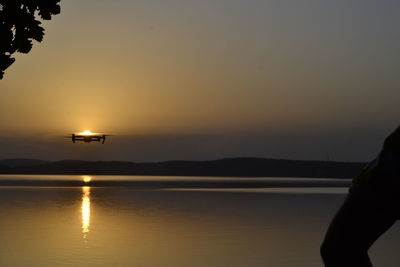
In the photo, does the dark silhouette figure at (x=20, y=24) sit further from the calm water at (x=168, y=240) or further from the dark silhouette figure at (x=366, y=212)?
the calm water at (x=168, y=240)

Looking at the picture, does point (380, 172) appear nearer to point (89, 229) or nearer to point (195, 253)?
point (195, 253)

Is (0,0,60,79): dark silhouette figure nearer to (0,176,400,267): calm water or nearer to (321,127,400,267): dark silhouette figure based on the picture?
(321,127,400,267): dark silhouette figure

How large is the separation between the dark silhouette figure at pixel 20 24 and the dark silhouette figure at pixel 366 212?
7.56 ft

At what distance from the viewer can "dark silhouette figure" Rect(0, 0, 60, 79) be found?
3838 mm

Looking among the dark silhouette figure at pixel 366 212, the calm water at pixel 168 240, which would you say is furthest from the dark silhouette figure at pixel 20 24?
the calm water at pixel 168 240

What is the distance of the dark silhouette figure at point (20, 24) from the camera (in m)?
3.84

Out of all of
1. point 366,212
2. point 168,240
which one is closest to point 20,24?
point 366,212

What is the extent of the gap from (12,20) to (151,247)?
1294 inches

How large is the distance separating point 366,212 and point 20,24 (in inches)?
105

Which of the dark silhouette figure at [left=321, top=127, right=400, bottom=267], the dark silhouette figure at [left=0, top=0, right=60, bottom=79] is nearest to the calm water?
the dark silhouette figure at [left=0, top=0, right=60, bottom=79]

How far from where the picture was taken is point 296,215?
204 ft

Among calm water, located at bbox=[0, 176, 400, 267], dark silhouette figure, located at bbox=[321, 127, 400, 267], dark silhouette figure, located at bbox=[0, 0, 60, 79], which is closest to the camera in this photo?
dark silhouette figure, located at bbox=[321, 127, 400, 267]

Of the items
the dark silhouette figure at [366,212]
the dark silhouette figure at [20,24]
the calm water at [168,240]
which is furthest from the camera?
the calm water at [168,240]

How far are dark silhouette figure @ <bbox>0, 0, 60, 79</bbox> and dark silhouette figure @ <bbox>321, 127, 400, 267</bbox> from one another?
2304 millimetres
